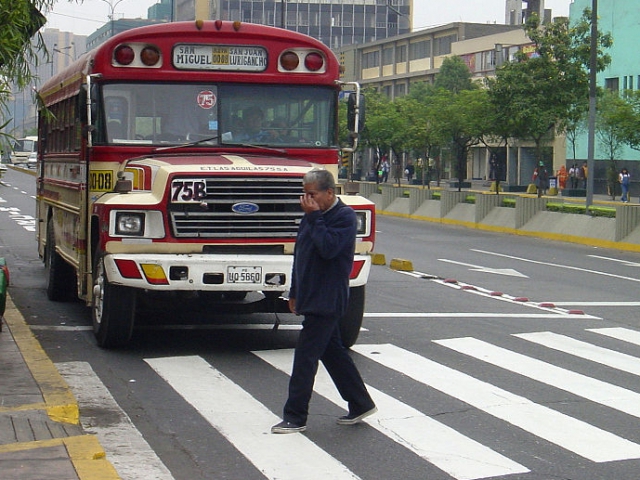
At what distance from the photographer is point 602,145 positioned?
59.7 m

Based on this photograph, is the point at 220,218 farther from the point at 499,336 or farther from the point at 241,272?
the point at 499,336

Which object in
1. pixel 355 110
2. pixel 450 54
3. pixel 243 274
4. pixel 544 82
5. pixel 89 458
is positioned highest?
pixel 450 54

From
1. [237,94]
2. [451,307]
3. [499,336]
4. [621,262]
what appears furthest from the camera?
[621,262]

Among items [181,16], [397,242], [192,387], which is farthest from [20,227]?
[181,16]

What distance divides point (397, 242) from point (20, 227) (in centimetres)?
1019

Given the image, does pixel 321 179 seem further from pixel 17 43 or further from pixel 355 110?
pixel 355 110

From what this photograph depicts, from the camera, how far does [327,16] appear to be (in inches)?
5536

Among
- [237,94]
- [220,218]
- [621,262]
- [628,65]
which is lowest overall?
[621,262]

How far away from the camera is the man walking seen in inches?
307

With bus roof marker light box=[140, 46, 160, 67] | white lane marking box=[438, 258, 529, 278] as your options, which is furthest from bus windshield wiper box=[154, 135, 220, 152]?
white lane marking box=[438, 258, 529, 278]

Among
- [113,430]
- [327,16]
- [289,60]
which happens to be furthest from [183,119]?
[327,16]

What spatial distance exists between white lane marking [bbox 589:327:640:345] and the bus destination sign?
4.88 m

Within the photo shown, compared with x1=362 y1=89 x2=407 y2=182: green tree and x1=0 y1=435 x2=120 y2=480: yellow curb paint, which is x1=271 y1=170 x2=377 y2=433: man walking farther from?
x1=362 y1=89 x2=407 y2=182: green tree

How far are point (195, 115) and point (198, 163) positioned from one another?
1056mm
